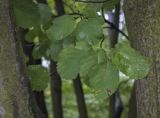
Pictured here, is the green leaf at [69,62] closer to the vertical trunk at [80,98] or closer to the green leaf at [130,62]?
the green leaf at [130,62]

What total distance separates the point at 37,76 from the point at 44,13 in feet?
0.60

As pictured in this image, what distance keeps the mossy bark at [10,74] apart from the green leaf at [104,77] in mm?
149

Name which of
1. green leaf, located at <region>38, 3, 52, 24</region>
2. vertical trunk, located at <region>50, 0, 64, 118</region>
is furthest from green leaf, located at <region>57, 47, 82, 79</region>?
vertical trunk, located at <region>50, 0, 64, 118</region>

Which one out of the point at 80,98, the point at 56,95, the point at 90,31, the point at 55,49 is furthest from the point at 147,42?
the point at 56,95

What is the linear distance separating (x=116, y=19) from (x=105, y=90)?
1561 millimetres

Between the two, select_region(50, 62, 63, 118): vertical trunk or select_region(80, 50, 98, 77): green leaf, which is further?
select_region(50, 62, 63, 118): vertical trunk

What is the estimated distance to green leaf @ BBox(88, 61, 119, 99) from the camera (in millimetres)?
790

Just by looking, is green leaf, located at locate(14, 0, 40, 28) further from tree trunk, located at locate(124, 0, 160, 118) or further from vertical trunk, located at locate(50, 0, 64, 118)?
vertical trunk, located at locate(50, 0, 64, 118)

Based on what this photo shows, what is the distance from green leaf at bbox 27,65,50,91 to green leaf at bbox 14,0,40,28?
4.3 inches

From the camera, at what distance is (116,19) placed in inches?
92.4

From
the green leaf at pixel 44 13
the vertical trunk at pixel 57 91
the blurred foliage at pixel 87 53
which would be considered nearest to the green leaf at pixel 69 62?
the blurred foliage at pixel 87 53

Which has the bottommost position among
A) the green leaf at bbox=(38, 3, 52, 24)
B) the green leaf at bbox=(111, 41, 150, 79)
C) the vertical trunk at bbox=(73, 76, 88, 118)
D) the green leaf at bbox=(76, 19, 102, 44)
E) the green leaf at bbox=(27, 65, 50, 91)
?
the vertical trunk at bbox=(73, 76, 88, 118)

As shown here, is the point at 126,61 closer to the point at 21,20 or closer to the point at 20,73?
the point at 20,73

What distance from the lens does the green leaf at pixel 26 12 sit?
0.97 m
